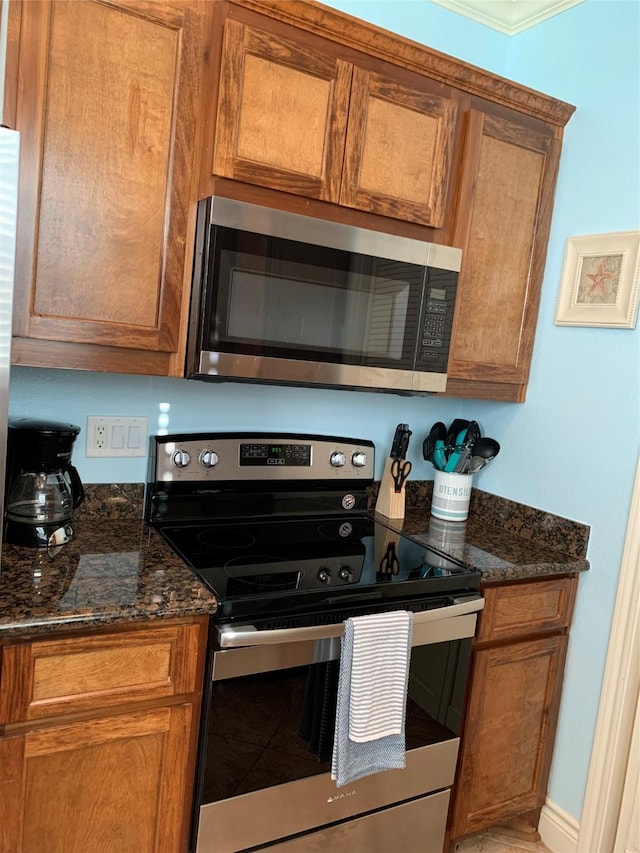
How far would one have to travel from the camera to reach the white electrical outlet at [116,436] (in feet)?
6.00

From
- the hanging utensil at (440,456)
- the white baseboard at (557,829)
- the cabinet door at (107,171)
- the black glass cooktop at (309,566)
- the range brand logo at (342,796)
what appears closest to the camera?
the cabinet door at (107,171)

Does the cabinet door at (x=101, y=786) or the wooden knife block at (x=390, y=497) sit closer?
the cabinet door at (x=101, y=786)

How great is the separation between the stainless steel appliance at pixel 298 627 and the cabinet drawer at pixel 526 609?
10 cm

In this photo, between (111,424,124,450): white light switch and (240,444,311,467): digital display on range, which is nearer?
(111,424,124,450): white light switch

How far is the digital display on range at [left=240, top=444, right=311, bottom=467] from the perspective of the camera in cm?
199

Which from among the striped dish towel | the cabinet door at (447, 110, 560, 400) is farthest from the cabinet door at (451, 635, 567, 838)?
the cabinet door at (447, 110, 560, 400)

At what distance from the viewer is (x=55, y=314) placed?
4.73ft

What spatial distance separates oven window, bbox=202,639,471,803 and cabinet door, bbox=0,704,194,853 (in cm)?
7

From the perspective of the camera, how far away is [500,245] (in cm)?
202

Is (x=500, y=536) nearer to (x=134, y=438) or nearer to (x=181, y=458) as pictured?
(x=181, y=458)

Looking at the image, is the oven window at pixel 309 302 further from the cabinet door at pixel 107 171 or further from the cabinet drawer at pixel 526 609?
the cabinet drawer at pixel 526 609

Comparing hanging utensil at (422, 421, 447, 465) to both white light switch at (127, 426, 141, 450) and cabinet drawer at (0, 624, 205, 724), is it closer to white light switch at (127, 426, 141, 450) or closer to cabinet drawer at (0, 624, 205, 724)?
white light switch at (127, 426, 141, 450)

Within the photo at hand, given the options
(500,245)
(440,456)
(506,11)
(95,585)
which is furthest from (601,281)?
(95,585)

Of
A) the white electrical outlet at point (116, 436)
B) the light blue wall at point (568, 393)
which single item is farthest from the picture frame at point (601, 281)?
the white electrical outlet at point (116, 436)
